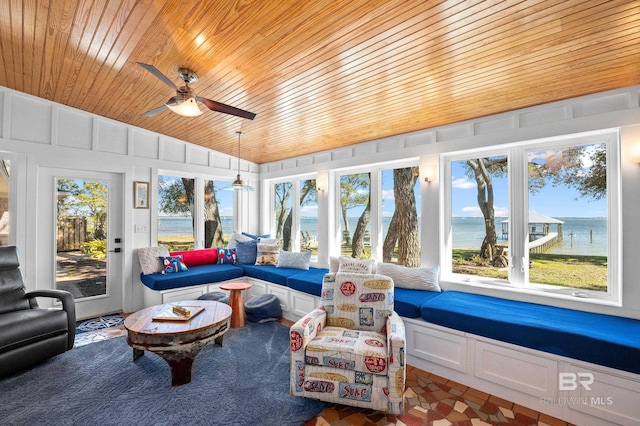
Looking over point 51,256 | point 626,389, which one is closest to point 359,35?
point 626,389

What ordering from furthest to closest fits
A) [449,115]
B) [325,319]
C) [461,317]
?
[449,115], [325,319], [461,317]

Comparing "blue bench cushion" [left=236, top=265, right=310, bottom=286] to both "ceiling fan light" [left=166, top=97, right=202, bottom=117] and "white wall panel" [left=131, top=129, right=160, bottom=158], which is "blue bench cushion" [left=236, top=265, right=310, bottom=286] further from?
"ceiling fan light" [left=166, top=97, right=202, bottom=117]

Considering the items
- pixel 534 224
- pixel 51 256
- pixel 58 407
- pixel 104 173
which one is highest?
pixel 104 173

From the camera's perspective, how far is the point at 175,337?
2367 mm

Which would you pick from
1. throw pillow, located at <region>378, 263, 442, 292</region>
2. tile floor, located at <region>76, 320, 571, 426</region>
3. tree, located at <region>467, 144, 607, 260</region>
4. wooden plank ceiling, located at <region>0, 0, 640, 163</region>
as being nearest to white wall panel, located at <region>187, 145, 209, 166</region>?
wooden plank ceiling, located at <region>0, 0, 640, 163</region>

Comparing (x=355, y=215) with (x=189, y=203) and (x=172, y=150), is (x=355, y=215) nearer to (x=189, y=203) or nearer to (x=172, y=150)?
(x=189, y=203)

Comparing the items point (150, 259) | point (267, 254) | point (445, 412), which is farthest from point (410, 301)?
point (150, 259)

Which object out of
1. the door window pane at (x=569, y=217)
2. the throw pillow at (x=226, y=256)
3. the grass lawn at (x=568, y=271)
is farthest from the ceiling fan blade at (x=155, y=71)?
the grass lawn at (x=568, y=271)

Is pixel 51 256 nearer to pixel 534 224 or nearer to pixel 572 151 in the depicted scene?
pixel 534 224

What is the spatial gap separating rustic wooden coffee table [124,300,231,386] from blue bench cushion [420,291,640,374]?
2052 mm

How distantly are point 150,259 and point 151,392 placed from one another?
2.40 m

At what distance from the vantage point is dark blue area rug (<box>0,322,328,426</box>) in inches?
80.5

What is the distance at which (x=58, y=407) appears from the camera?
7.04ft

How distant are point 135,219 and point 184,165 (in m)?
1.20
